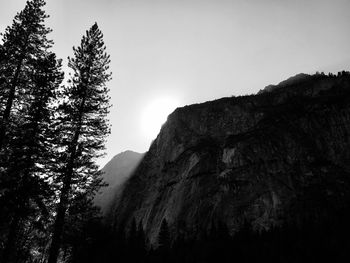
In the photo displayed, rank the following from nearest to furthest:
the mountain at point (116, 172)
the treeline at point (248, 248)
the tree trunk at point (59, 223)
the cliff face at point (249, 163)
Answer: the tree trunk at point (59, 223), the treeline at point (248, 248), the cliff face at point (249, 163), the mountain at point (116, 172)

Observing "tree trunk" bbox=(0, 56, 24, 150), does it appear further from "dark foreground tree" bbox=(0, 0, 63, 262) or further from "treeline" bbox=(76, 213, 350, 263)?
"treeline" bbox=(76, 213, 350, 263)

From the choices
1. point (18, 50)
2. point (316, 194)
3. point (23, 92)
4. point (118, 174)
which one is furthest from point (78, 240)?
point (118, 174)

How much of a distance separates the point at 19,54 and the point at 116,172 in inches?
5944

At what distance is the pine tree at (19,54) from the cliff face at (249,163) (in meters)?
53.8

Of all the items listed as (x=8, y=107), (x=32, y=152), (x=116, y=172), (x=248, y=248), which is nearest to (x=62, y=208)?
(x=32, y=152)

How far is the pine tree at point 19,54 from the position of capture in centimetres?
1931

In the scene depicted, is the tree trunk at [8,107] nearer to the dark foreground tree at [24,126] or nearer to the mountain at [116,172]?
the dark foreground tree at [24,126]

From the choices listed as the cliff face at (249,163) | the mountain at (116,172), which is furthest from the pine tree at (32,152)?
the mountain at (116,172)

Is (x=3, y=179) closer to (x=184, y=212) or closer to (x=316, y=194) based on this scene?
(x=184, y=212)

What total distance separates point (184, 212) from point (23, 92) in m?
65.6

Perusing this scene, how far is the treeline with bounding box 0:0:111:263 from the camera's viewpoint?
59.7ft

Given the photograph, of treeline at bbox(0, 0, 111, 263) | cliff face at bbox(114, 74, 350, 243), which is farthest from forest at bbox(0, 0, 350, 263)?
cliff face at bbox(114, 74, 350, 243)

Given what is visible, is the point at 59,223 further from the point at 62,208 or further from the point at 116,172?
the point at 116,172

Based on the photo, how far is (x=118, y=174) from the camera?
164375mm
